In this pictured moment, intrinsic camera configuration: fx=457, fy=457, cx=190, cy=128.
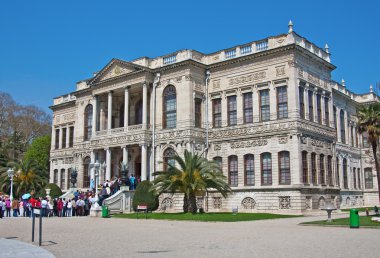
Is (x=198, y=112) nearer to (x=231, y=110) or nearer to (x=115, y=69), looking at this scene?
(x=231, y=110)

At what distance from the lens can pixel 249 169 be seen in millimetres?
36469

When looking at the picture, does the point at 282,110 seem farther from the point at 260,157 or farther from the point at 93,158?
the point at 93,158

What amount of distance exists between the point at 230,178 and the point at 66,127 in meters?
25.0

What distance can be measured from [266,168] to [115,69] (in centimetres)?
1759

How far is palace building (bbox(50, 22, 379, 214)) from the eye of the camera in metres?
34.8

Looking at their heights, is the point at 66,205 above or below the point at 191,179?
below

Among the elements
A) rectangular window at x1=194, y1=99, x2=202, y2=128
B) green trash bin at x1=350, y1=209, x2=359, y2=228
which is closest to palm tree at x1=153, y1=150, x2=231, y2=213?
rectangular window at x1=194, y1=99, x2=202, y2=128

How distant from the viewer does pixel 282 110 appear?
116ft

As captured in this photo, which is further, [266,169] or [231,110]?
[231,110]

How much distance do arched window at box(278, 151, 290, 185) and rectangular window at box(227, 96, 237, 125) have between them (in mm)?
5463

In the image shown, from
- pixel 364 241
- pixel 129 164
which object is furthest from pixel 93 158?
pixel 364 241

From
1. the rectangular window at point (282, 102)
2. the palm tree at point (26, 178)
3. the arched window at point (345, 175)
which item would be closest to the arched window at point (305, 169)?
the rectangular window at point (282, 102)

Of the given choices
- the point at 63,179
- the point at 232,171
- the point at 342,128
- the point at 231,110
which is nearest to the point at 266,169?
the point at 232,171

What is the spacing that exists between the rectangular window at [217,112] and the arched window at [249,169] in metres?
4.31
